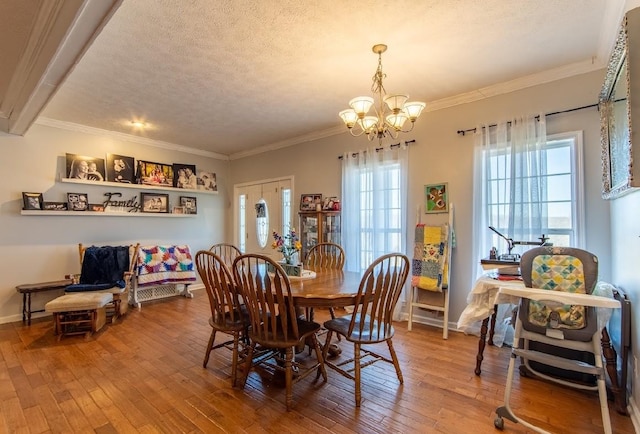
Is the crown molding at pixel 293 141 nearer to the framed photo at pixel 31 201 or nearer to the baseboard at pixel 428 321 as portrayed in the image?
the baseboard at pixel 428 321

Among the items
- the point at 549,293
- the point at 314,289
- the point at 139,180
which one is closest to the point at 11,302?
the point at 139,180

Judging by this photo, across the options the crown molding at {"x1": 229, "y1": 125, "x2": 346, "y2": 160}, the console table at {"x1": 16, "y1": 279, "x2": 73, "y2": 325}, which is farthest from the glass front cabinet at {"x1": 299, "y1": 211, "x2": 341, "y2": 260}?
the console table at {"x1": 16, "y1": 279, "x2": 73, "y2": 325}

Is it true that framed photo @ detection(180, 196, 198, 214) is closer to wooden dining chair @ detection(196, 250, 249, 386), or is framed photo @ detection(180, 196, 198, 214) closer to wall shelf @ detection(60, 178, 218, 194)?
wall shelf @ detection(60, 178, 218, 194)

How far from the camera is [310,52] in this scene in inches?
102

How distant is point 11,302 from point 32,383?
7.58 feet

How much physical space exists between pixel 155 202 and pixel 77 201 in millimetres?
1063

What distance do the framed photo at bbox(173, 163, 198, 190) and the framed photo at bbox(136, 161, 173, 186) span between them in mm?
82

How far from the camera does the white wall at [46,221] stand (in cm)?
393

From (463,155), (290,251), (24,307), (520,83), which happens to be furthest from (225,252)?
(520,83)

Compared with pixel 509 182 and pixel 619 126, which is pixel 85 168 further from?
pixel 619 126

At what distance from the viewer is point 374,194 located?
4.11 m

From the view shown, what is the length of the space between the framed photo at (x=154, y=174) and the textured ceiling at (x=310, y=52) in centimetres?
116

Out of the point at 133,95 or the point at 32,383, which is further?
the point at 133,95

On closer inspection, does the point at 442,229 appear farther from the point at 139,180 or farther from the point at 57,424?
the point at 139,180
